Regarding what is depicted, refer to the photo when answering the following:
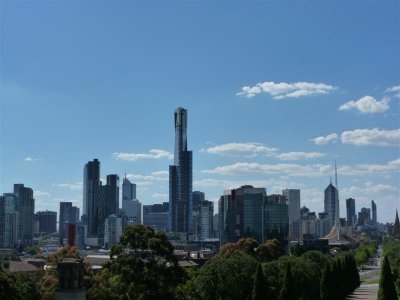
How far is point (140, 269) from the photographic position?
181 ft

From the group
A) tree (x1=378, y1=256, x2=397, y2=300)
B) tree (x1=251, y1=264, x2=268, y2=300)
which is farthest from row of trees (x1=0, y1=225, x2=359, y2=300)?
tree (x1=378, y1=256, x2=397, y2=300)

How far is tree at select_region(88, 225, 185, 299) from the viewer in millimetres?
53969

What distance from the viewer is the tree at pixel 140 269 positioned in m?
54.0

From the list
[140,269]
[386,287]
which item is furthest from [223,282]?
[386,287]

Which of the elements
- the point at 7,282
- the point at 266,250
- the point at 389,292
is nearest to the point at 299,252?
the point at 266,250

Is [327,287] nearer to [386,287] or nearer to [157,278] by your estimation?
[386,287]

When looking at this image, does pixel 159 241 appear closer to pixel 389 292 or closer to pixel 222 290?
pixel 222 290

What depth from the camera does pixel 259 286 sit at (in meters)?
52.3

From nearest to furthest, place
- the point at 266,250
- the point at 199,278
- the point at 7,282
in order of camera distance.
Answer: the point at 7,282 → the point at 199,278 → the point at 266,250

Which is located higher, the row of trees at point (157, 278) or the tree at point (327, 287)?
the row of trees at point (157, 278)

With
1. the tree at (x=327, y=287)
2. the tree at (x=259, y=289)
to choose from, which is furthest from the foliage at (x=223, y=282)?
the tree at (x=327, y=287)

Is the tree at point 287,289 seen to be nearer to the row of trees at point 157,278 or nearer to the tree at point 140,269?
the row of trees at point 157,278

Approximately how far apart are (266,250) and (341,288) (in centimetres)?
2617

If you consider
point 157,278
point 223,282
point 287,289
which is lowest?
point 287,289
